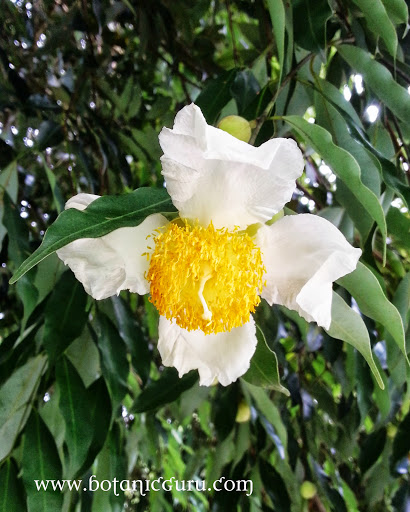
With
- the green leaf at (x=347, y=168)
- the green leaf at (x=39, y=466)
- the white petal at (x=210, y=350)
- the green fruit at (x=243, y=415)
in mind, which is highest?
the green leaf at (x=347, y=168)

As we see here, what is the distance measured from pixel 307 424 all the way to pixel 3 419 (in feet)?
2.36

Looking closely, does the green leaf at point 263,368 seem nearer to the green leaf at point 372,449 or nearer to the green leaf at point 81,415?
the green leaf at point 81,415

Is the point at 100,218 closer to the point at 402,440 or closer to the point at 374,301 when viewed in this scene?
the point at 374,301

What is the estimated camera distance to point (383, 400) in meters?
0.86

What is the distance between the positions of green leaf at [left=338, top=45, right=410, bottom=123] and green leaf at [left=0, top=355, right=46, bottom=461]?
2.06 feet

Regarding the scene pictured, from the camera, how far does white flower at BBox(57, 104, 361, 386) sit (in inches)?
18.5

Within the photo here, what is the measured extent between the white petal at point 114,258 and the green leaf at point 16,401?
0.33 metres

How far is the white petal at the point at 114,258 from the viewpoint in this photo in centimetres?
54

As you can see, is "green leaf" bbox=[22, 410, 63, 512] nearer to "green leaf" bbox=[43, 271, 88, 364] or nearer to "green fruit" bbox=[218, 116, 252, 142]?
"green leaf" bbox=[43, 271, 88, 364]

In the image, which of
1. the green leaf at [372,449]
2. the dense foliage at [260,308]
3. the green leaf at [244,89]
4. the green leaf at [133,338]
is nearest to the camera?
the dense foliage at [260,308]

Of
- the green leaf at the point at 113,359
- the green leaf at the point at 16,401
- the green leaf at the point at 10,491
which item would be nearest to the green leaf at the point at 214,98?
the green leaf at the point at 113,359

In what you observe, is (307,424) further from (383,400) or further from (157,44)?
(157,44)

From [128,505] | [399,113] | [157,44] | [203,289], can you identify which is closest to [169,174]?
[203,289]

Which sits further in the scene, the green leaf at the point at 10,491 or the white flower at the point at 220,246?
the green leaf at the point at 10,491
